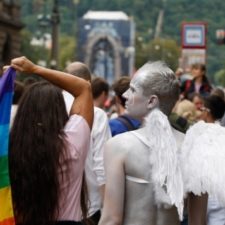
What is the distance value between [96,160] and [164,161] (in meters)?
2.82

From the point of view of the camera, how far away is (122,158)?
6059 millimetres

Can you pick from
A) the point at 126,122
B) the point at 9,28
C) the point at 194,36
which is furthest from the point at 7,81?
the point at 9,28

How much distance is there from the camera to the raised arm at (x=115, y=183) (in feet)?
19.8

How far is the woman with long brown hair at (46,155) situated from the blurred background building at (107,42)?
82.4 m

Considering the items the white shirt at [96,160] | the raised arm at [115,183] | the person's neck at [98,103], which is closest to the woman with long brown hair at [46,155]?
the raised arm at [115,183]

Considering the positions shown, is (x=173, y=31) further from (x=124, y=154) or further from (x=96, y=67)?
(x=124, y=154)

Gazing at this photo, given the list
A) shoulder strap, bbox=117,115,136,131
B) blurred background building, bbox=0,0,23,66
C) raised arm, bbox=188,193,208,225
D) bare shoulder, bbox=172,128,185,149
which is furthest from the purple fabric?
blurred background building, bbox=0,0,23,66

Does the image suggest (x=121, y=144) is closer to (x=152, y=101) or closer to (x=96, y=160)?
(x=152, y=101)

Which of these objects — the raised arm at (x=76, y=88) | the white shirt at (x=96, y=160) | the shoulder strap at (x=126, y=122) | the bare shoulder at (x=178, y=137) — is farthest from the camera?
the shoulder strap at (x=126, y=122)

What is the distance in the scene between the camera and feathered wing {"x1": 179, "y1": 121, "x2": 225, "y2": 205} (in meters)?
6.29

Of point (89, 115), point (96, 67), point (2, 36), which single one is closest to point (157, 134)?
point (89, 115)

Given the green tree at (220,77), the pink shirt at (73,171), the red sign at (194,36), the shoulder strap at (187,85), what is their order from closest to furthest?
the pink shirt at (73,171) < the shoulder strap at (187,85) < the red sign at (194,36) < the green tree at (220,77)

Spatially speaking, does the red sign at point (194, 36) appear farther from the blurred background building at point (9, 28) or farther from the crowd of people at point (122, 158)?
the blurred background building at point (9, 28)

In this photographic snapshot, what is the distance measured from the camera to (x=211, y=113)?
33.1 ft
